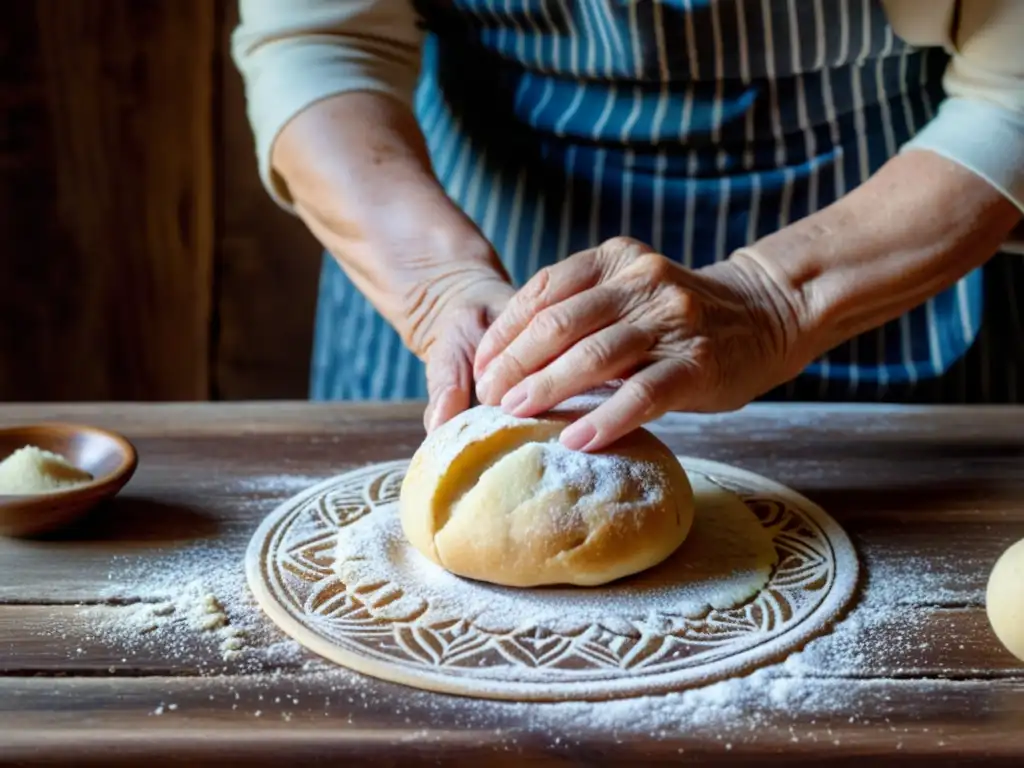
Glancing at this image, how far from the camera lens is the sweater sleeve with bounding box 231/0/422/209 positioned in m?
1.54

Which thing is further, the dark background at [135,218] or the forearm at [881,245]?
the dark background at [135,218]

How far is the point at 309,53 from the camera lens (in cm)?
155

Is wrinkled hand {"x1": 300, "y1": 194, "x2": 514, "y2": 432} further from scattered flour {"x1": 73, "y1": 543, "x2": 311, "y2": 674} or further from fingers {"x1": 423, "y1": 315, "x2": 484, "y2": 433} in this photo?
scattered flour {"x1": 73, "y1": 543, "x2": 311, "y2": 674}

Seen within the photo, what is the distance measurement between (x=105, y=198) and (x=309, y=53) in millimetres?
1101

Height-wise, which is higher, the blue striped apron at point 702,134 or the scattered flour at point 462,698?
the blue striped apron at point 702,134

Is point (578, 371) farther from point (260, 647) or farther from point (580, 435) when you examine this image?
point (260, 647)

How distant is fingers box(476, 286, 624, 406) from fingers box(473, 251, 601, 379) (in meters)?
0.02

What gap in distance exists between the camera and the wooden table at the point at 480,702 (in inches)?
33.4

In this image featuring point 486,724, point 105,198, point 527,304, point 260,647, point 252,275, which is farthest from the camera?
point 252,275

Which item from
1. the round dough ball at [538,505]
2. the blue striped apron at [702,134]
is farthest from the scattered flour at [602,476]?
the blue striped apron at [702,134]

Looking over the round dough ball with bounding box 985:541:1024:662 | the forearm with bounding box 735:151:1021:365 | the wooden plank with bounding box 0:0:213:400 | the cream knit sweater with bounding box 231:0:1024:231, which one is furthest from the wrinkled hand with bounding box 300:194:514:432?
the wooden plank with bounding box 0:0:213:400

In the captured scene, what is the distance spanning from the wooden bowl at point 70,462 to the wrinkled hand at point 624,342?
1.33 ft

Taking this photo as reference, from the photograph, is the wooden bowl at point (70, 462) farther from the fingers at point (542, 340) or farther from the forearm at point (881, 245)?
the forearm at point (881, 245)

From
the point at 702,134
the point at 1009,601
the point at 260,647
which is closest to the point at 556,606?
the point at 260,647
